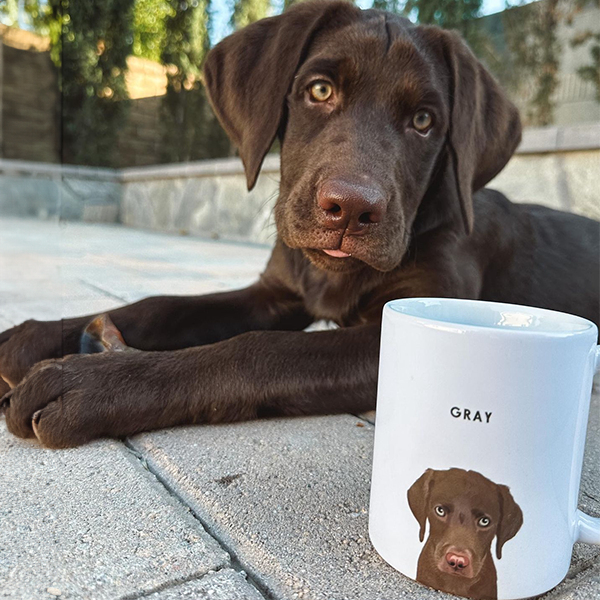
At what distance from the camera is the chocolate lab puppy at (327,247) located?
120 centimetres

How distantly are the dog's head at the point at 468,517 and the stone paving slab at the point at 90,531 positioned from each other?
269 millimetres

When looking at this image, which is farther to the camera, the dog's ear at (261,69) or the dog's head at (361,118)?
the dog's ear at (261,69)

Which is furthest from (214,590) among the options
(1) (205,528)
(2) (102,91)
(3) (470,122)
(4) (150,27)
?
(4) (150,27)

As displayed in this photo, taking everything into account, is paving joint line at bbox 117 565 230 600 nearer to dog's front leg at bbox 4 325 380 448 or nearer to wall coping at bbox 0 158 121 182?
dog's front leg at bbox 4 325 380 448

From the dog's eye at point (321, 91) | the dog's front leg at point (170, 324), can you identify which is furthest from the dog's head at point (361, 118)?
the dog's front leg at point (170, 324)

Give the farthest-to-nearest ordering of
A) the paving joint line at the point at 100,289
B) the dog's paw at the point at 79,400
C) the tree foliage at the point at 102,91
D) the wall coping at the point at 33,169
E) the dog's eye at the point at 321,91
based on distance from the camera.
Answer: the wall coping at the point at 33,169 → the tree foliage at the point at 102,91 → the paving joint line at the point at 100,289 → the dog's eye at the point at 321,91 → the dog's paw at the point at 79,400

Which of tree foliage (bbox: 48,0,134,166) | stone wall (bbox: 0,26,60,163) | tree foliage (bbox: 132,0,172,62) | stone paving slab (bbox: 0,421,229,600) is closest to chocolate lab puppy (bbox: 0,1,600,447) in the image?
stone paving slab (bbox: 0,421,229,600)

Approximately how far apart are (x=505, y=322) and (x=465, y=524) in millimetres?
253

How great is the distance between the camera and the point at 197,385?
1.21 meters

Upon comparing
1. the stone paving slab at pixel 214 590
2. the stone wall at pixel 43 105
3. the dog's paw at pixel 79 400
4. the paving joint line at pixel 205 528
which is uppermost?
the stone wall at pixel 43 105

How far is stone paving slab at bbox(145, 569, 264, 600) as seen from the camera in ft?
2.22

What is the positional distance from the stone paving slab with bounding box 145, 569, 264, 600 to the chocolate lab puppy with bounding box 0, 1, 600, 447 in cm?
47

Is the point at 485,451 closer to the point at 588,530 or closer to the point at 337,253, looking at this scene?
the point at 588,530

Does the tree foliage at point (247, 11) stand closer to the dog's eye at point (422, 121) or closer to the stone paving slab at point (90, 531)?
the dog's eye at point (422, 121)
